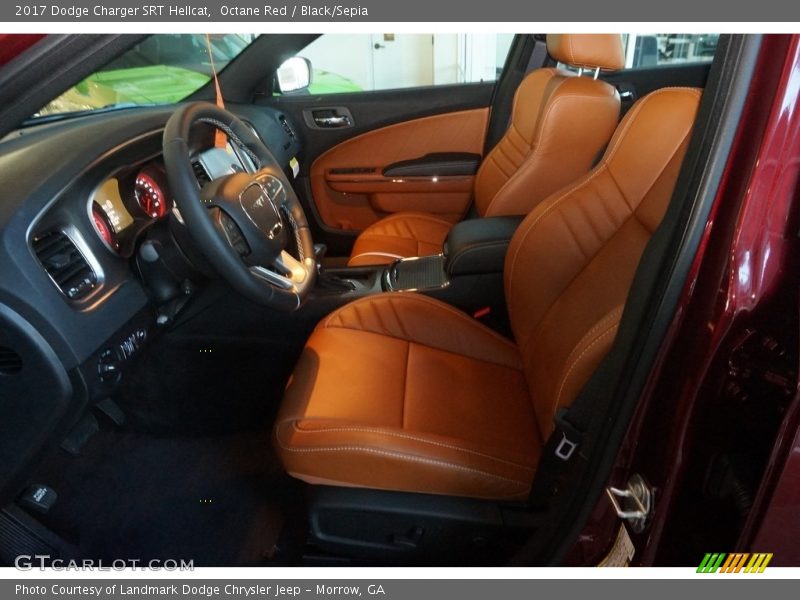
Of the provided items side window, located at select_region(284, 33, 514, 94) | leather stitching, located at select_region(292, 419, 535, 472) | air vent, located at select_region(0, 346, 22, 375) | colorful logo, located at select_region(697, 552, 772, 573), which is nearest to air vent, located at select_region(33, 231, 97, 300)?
air vent, located at select_region(0, 346, 22, 375)

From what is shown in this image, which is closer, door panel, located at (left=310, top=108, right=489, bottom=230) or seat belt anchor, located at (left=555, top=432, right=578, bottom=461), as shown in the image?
seat belt anchor, located at (left=555, top=432, right=578, bottom=461)

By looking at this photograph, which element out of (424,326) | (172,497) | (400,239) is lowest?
(172,497)

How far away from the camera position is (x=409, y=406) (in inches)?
42.5

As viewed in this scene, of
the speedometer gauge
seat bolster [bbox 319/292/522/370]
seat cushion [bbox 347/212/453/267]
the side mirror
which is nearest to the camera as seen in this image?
the speedometer gauge

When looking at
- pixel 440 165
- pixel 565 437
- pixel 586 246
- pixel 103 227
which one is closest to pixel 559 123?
pixel 586 246

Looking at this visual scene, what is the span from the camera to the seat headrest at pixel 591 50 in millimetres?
1404

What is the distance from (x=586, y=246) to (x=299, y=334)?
2.24 feet

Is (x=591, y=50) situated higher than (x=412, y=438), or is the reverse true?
(x=591, y=50)

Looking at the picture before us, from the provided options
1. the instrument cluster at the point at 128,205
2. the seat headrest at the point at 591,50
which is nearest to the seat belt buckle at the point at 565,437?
the instrument cluster at the point at 128,205

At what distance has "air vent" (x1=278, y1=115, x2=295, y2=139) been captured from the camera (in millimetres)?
2102

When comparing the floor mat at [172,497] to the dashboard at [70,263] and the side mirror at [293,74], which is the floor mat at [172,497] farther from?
the side mirror at [293,74]

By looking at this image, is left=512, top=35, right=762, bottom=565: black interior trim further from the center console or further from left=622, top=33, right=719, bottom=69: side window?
left=622, top=33, right=719, bottom=69: side window

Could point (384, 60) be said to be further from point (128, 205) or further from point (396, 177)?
point (128, 205)

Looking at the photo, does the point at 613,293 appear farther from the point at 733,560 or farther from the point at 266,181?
the point at 266,181
